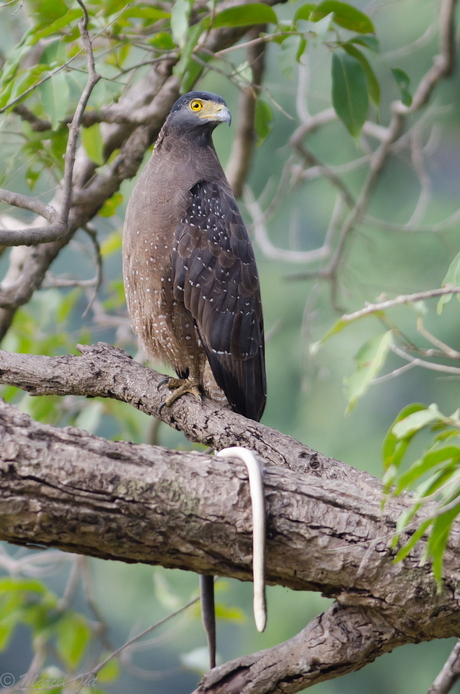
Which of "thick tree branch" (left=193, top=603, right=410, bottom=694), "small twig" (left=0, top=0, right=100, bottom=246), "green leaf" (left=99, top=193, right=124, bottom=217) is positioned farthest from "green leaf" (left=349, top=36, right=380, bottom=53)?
"thick tree branch" (left=193, top=603, right=410, bottom=694)

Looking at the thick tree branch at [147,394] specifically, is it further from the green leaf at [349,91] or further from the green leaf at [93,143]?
the green leaf at [349,91]

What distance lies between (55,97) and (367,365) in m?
1.42

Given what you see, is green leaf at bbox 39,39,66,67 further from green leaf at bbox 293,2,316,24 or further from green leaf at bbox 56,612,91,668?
green leaf at bbox 56,612,91,668

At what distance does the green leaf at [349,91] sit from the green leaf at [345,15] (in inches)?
3.6

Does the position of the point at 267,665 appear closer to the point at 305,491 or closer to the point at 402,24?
the point at 305,491

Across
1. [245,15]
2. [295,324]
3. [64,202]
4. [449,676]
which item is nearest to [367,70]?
[245,15]

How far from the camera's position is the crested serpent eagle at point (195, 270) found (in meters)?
2.29

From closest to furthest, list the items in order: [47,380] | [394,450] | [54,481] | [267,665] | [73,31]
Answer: [394,450] < [54,481] < [267,665] < [47,380] < [73,31]

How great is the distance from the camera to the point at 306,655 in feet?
4.25

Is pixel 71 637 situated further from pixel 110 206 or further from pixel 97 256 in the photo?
pixel 110 206

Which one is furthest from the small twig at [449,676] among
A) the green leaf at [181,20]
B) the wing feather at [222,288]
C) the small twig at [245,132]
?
the small twig at [245,132]

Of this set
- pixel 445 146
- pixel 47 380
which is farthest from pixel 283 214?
pixel 47 380

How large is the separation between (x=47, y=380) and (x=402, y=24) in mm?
7373

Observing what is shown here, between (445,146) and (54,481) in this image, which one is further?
(445,146)
